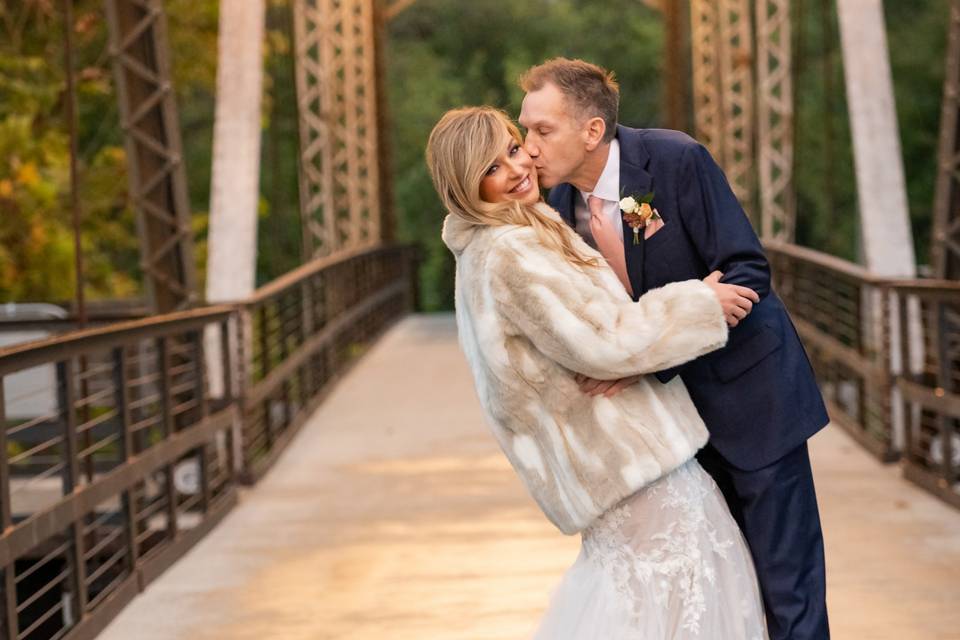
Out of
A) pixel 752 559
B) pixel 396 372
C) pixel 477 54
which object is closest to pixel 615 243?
pixel 752 559

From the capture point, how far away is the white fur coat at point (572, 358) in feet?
11.8

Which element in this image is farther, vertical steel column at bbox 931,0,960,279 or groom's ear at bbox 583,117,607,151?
vertical steel column at bbox 931,0,960,279

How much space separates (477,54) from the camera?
1879 inches

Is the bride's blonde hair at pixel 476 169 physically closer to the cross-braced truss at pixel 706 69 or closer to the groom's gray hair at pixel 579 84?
the groom's gray hair at pixel 579 84

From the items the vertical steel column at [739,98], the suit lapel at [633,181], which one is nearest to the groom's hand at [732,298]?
the suit lapel at [633,181]

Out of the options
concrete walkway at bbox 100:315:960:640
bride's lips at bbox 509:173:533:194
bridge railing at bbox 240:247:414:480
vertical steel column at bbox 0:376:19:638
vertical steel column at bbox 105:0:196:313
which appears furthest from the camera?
bridge railing at bbox 240:247:414:480

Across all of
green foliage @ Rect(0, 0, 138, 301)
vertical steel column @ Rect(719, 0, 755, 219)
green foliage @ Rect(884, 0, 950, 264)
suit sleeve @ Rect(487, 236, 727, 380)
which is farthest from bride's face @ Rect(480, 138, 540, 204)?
green foliage @ Rect(884, 0, 950, 264)

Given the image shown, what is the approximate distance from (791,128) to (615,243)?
12.4m

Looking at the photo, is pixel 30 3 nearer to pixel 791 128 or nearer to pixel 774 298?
pixel 791 128

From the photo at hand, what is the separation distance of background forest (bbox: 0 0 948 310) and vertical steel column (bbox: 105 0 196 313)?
2.06m

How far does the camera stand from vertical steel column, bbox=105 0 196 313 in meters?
9.09

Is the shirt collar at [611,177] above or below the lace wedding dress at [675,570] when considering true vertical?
above

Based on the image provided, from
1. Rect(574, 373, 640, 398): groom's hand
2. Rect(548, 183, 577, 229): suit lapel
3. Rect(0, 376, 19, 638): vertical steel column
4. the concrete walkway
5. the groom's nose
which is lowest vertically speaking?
the concrete walkway

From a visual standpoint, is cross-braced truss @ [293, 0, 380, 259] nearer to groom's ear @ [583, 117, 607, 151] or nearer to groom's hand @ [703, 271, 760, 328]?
groom's ear @ [583, 117, 607, 151]
